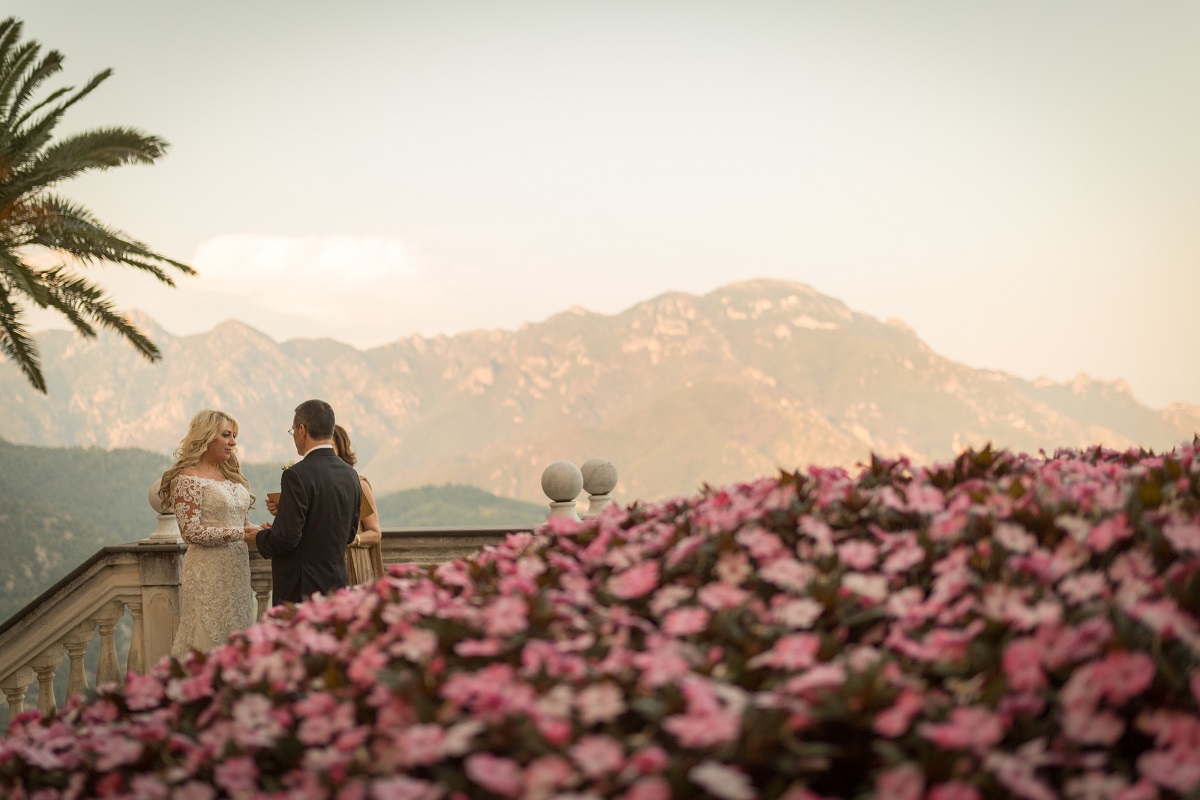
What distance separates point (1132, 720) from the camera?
177 centimetres

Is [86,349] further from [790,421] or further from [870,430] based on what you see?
[870,430]

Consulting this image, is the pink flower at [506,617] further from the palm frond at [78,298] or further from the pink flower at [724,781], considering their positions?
the palm frond at [78,298]

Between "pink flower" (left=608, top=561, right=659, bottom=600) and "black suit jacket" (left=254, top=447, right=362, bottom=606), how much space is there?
304 centimetres

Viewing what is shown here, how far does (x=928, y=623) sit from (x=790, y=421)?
169996 mm

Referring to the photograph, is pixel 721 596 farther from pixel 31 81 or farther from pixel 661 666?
pixel 31 81

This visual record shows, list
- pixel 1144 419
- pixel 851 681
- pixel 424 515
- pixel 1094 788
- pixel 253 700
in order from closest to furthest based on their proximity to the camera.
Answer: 1. pixel 1094 788
2. pixel 851 681
3. pixel 253 700
4. pixel 424 515
5. pixel 1144 419

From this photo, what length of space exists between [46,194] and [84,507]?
3752 inches

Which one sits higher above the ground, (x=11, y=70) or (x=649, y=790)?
(x=11, y=70)

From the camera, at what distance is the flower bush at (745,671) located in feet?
5.48

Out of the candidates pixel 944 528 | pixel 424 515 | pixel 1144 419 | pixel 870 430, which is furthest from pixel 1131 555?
pixel 1144 419

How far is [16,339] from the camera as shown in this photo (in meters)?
15.1

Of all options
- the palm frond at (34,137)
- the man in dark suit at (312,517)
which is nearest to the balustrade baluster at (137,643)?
the man in dark suit at (312,517)

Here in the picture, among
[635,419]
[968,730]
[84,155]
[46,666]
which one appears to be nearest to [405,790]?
[968,730]

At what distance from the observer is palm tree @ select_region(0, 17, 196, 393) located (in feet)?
44.9
